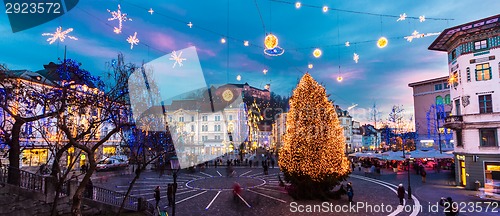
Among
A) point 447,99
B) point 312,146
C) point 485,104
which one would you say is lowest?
point 312,146

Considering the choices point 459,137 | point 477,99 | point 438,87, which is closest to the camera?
point 477,99

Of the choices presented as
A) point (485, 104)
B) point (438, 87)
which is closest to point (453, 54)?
point (485, 104)

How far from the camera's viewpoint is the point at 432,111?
63.9m

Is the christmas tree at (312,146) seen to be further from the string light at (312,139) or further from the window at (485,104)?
the window at (485,104)

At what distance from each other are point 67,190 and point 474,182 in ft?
97.5

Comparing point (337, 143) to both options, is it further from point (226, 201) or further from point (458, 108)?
point (458, 108)

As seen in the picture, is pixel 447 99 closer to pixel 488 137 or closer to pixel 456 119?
pixel 456 119

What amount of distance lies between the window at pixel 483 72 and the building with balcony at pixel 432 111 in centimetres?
3557

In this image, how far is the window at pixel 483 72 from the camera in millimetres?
26672

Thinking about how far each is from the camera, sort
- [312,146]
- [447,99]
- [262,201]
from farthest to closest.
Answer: [447,99] < [312,146] < [262,201]

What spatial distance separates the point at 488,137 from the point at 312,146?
16.1 m

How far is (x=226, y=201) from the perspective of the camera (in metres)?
22.2

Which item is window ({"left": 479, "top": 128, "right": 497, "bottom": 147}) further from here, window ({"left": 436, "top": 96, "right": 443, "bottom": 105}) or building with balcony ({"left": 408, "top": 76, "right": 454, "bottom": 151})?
window ({"left": 436, "top": 96, "right": 443, "bottom": 105})

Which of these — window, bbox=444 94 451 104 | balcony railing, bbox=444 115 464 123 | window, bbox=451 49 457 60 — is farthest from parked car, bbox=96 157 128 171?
window, bbox=444 94 451 104
